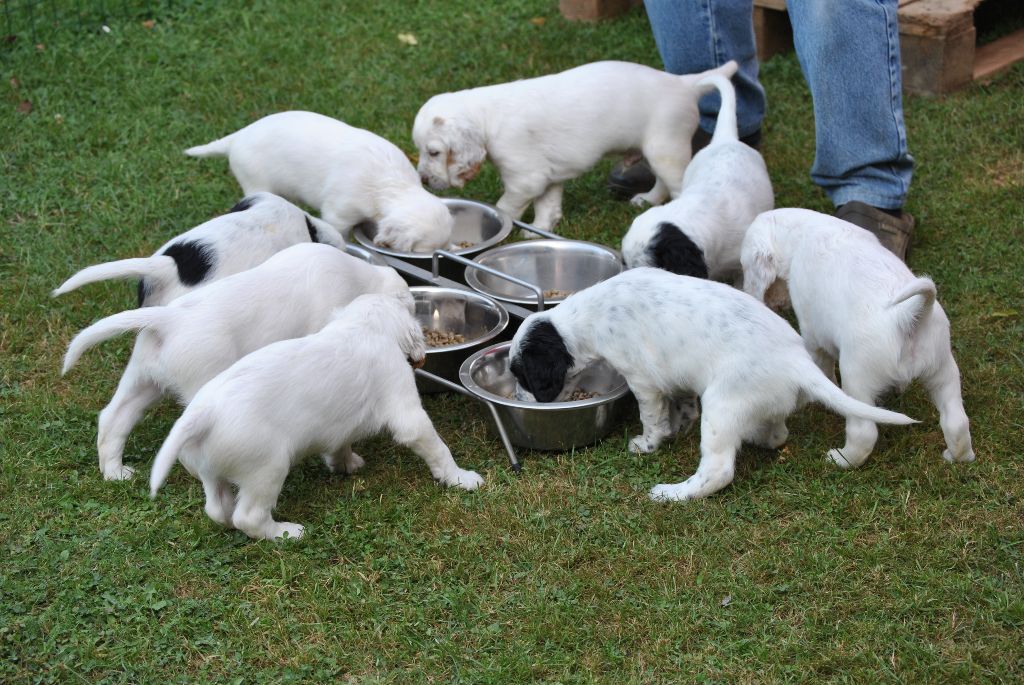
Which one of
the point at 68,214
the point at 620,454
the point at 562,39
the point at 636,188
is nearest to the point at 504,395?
the point at 620,454

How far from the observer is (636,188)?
6398mm

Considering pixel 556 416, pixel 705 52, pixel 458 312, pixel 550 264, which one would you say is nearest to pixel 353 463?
pixel 556 416

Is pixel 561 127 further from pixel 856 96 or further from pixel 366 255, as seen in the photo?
pixel 856 96

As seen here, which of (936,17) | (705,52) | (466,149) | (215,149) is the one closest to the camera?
(215,149)

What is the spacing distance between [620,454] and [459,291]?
1.18m

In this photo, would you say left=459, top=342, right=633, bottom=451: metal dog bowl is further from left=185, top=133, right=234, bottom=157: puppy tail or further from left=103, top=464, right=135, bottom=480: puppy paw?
left=185, top=133, right=234, bottom=157: puppy tail

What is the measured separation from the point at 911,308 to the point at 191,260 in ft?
8.46

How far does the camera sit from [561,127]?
233 inches

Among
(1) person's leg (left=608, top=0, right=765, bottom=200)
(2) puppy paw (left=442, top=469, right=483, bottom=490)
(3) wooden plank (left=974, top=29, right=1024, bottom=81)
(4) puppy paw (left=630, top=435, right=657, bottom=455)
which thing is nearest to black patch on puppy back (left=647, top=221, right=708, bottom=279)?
(4) puppy paw (left=630, top=435, right=657, bottom=455)

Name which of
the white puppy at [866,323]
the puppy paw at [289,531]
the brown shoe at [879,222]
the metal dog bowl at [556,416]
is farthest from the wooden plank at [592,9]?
the puppy paw at [289,531]

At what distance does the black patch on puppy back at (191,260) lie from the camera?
173 inches

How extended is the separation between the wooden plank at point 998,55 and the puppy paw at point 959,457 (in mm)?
3875

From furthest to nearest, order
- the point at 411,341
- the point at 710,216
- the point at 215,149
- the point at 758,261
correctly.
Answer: the point at 215,149
the point at 710,216
the point at 758,261
the point at 411,341

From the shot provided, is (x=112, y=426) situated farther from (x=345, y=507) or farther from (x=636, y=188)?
(x=636, y=188)
